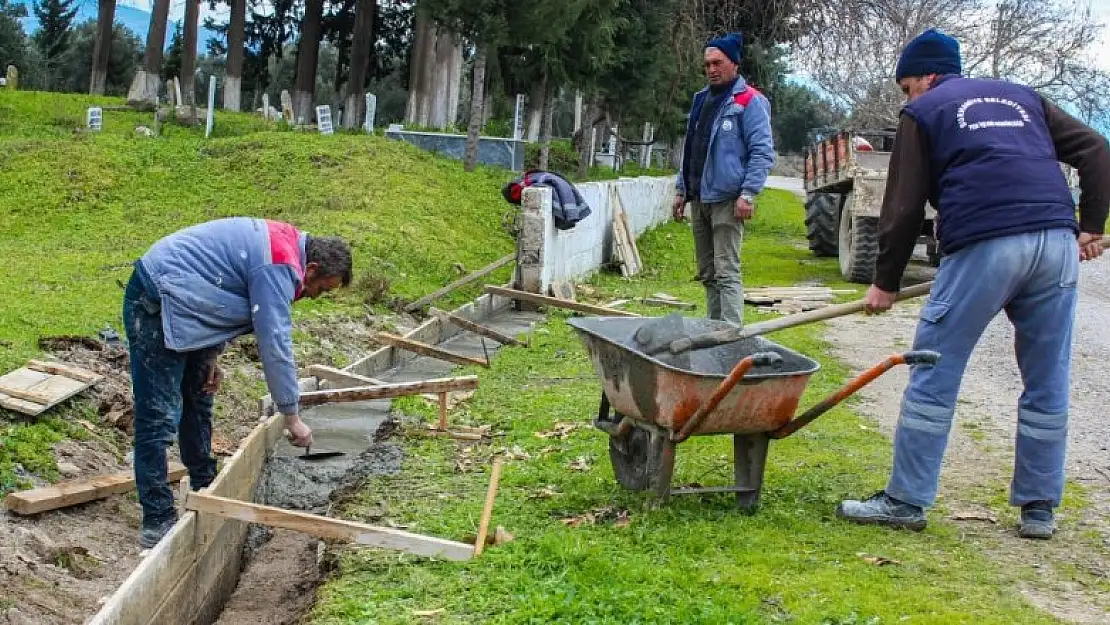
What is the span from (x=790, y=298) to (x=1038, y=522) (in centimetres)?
947

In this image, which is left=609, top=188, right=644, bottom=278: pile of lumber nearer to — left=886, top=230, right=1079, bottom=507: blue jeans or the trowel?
the trowel

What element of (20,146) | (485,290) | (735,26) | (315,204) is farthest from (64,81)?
(485,290)

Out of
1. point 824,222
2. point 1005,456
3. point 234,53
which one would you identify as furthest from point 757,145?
point 234,53

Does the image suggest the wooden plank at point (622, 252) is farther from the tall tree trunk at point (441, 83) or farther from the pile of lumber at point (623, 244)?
the tall tree trunk at point (441, 83)

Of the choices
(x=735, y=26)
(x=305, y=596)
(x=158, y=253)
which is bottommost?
(x=305, y=596)

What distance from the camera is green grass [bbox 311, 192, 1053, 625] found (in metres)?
4.55

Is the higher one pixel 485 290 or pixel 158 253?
pixel 158 253

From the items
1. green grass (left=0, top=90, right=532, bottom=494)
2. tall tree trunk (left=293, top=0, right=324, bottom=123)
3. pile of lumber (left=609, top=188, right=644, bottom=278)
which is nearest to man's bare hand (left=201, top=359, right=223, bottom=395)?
green grass (left=0, top=90, right=532, bottom=494)

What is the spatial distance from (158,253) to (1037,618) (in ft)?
11.8

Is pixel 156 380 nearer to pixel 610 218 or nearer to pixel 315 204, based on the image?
pixel 315 204

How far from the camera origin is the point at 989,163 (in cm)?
525

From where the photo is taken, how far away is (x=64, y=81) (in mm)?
55156

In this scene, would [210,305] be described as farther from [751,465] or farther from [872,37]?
[872,37]

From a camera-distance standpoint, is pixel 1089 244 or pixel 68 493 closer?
pixel 1089 244
